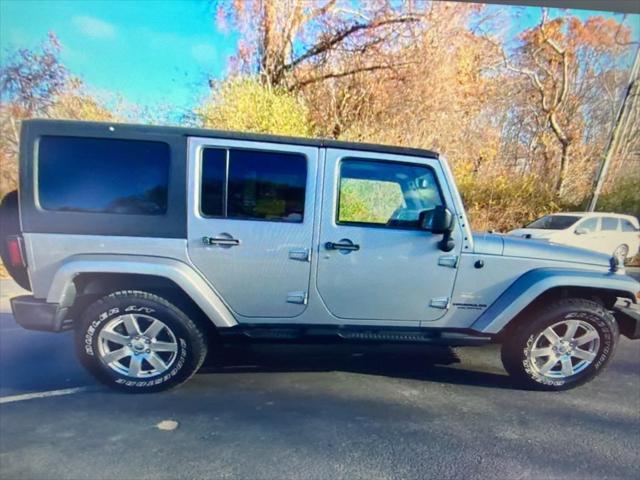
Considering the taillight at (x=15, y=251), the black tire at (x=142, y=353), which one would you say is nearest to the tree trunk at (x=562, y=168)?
the black tire at (x=142, y=353)

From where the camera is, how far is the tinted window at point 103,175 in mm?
2549

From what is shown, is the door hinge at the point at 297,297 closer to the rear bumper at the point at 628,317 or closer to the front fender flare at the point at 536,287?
the front fender flare at the point at 536,287

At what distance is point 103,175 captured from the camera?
8.54ft

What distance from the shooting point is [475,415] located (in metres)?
2.57

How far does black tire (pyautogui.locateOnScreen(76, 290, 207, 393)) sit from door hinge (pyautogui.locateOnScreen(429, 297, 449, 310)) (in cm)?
193

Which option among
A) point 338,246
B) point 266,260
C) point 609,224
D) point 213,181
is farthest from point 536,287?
point 609,224

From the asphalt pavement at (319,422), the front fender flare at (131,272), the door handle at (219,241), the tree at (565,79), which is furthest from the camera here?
the tree at (565,79)

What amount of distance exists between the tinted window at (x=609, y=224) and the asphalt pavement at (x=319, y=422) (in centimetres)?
761

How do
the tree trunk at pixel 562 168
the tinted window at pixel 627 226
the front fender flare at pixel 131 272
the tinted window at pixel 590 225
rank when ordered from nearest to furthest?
the front fender flare at pixel 131 272, the tinted window at pixel 590 225, the tinted window at pixel 627 226, the tree trunk at pixel 562 168

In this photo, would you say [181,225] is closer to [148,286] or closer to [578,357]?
[148,286]

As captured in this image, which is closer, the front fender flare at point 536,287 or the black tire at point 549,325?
the front fender flare at point 536,287

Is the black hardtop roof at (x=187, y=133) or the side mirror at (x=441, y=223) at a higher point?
the black hardtop roof at (x=187, y=133)

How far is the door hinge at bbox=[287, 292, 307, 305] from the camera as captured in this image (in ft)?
9.19

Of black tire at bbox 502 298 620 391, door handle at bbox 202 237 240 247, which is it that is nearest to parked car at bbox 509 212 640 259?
black tire at bbox 502 298 620 391
